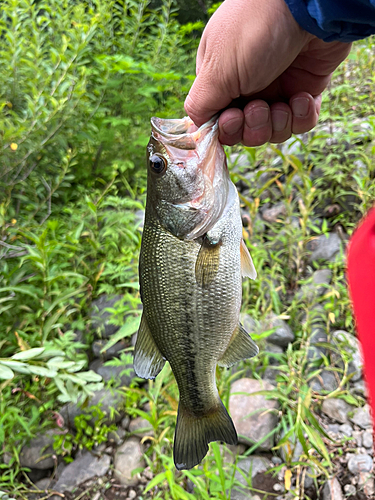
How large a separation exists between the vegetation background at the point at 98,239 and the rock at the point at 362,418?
0.28 ft

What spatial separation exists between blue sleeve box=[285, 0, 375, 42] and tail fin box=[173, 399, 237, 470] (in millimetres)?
1263

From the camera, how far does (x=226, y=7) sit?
116 centimetres

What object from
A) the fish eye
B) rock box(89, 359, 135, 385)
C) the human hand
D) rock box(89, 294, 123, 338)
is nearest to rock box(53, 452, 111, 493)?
rock box(89, 359, 135, 385)

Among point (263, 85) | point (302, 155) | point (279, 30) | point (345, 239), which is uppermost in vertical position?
point (279, 30)

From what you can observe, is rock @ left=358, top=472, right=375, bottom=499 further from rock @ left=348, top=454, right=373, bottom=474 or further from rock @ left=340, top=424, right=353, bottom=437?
rock @ left=340, top=424, right=353, bottom=437

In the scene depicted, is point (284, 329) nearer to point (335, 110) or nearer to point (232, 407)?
point (232, 407)

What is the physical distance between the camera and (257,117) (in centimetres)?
140

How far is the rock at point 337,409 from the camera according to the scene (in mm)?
2420

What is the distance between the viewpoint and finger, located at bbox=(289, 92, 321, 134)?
1473 mm

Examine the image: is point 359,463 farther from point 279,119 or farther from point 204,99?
point 204,99

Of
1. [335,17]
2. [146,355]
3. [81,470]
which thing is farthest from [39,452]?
[335,17]

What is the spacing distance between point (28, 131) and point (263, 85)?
7.18 feet

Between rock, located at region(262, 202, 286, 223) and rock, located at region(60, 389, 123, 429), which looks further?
rock, located at region(262, 202, 286, 223)

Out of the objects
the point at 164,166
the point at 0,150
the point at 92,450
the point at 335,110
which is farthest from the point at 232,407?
the point at 335,110
